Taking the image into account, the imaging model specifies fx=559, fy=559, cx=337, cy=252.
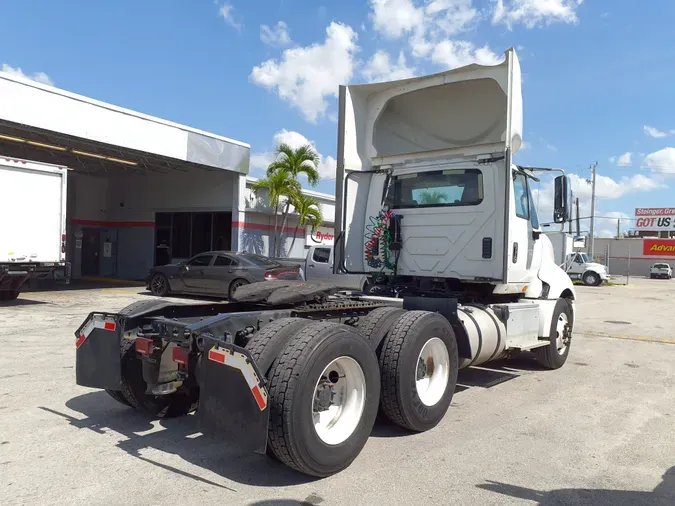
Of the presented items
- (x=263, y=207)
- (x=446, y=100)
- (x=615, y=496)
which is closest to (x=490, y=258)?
(x=446, y=100)

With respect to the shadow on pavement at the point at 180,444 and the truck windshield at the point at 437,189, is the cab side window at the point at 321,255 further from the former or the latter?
the shadow on pavement at the point at 180,444

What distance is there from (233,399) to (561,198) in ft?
17.3

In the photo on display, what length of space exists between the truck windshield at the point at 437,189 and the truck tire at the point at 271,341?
3.40 meters

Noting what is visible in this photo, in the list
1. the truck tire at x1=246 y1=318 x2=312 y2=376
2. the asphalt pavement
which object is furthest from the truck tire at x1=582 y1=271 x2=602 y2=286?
the truck tire at x1=246 y1=318 x2=312 y2=376

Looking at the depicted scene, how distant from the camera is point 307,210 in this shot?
23.7 metres

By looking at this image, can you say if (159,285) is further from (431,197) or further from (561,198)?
(561,198)

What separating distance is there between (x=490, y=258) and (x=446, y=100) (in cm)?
226

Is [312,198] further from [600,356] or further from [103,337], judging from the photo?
[103,337]

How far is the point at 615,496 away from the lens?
3.76 meters

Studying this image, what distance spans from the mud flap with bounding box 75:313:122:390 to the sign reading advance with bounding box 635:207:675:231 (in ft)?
268

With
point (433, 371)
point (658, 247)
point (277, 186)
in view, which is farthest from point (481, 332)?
point (658, 247)

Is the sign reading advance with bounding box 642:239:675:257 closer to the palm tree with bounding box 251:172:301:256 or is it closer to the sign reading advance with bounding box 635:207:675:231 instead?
the sign reading advance with bounding box 635:207:675:231

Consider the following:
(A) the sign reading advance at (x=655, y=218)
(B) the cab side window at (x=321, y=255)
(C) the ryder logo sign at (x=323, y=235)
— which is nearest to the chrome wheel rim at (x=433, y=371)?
(B) the cab side window at (x=321, y=255)

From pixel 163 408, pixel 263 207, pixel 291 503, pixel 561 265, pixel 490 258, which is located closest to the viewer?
pixel 291 503
